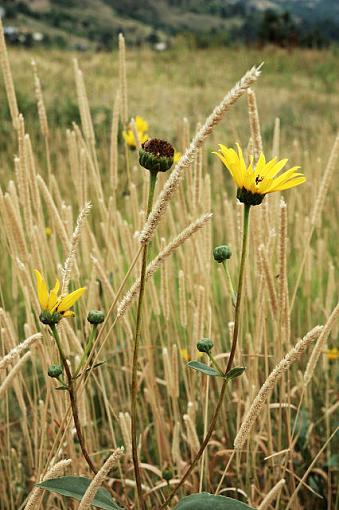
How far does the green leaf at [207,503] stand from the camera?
0.46 meters

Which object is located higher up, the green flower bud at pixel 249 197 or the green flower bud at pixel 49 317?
the green flower bud at pixel 249 197

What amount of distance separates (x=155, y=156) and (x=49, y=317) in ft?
0.48

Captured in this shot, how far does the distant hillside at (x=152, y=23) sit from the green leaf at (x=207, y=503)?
1522mm

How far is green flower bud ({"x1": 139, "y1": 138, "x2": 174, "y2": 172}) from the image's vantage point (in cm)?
46

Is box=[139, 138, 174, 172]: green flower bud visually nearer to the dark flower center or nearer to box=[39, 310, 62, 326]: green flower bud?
the dark flower center

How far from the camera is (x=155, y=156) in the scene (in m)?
0.46

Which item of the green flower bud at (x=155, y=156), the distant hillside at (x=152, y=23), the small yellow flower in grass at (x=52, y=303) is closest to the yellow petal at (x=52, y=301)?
the small yellow flower in grass at (x=52, y=303)

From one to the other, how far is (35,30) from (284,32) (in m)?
6.83

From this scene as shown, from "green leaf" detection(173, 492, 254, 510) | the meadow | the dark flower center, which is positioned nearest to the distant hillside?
the meadow

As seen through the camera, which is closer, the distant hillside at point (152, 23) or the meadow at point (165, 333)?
the meadow at point (165, 333)

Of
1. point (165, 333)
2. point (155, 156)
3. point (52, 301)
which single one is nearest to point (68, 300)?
point (52, 301)

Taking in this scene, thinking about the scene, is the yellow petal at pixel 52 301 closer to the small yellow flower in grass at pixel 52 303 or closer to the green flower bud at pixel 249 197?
the small yellow flower in grass at pixel 52 303

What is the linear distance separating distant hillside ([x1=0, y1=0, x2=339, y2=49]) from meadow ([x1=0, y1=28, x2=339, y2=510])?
0.92 metres

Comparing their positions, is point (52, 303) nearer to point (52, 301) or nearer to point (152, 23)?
point (52, 301)
